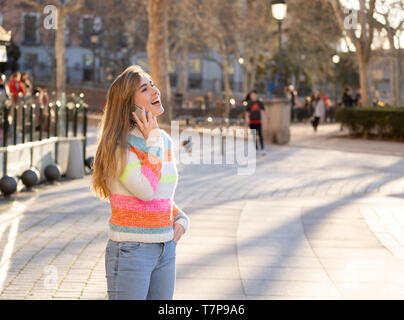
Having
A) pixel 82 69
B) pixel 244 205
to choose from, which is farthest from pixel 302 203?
pixel 82 69

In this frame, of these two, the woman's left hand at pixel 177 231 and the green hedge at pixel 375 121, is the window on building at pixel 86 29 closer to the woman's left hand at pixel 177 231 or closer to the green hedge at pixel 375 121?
the green hedge at pixel 375 121

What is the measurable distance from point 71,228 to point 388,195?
5.54 m

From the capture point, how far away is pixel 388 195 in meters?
12.1

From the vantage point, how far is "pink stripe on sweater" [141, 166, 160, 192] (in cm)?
354

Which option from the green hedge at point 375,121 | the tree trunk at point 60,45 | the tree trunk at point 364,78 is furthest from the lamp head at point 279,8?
the tree trunk at point 60,45

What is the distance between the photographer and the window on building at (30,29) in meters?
63.7

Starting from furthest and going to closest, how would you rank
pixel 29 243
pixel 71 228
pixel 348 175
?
pixel 348 175 → pixel 71 228 → pixel 29 243

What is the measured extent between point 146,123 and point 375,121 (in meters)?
23.9

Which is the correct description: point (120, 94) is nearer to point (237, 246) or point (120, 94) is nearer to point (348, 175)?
point (237, 246)

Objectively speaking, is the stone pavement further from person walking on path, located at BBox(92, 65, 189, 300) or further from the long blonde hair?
the long blonde hair

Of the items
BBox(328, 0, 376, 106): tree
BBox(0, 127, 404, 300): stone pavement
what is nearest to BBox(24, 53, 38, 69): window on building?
BBox(328, 0, 376, 106): tree

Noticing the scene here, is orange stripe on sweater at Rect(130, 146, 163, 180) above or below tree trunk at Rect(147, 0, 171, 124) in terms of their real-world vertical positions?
below

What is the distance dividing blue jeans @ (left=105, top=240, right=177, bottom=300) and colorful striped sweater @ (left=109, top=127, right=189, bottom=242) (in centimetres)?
4

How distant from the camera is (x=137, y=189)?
3533 millimetres
